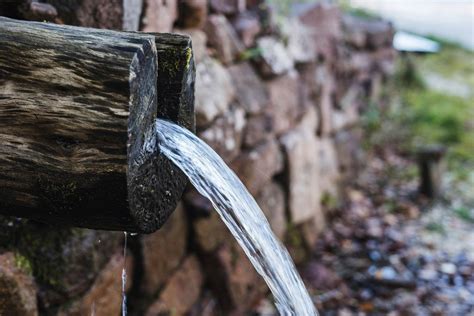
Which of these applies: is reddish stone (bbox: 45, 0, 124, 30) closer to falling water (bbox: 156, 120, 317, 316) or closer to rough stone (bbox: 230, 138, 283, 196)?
falling water (bbox: 156, 120, 317, 316)

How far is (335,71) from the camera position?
4418 mm

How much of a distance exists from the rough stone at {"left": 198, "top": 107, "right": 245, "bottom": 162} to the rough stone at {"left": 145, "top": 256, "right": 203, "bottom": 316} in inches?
19.1

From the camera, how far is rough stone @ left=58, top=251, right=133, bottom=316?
172cm

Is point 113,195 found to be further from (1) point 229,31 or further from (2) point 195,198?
(1) point 229,31

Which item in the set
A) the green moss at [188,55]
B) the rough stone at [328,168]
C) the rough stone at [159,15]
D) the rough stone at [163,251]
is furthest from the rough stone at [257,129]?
the green moss at [188,55]

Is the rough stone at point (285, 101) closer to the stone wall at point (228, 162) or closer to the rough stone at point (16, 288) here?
the stone wall at point (228, 162)

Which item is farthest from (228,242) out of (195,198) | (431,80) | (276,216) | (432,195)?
(431,80)

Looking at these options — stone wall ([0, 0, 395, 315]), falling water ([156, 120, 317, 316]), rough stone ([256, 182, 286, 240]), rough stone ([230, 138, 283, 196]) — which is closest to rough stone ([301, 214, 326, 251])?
stone wall ([0, 0, 395, 315])

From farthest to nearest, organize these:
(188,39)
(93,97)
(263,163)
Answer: (263,163), (188,39), (93,97)

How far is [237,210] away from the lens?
1376mm

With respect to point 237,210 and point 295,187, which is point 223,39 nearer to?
point 295,187

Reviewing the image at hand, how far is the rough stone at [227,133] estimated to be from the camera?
7.78 ft

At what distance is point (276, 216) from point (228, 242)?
0.58 meters

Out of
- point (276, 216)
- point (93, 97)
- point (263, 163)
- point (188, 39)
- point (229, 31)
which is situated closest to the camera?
point (93, 97)
